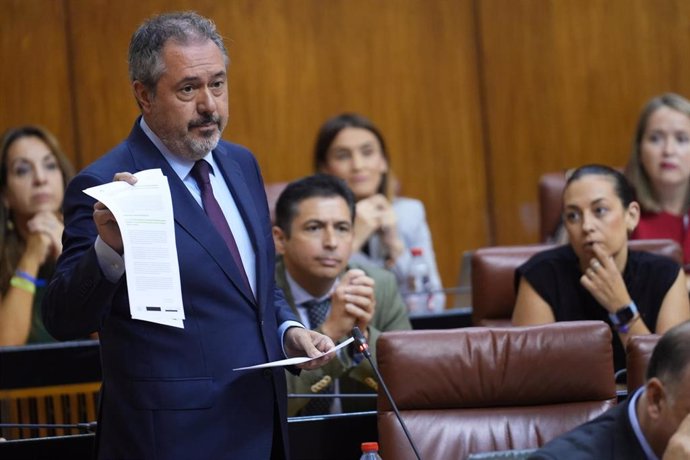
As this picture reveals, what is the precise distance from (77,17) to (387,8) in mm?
1581

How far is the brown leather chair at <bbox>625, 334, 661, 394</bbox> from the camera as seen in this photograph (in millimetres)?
2881

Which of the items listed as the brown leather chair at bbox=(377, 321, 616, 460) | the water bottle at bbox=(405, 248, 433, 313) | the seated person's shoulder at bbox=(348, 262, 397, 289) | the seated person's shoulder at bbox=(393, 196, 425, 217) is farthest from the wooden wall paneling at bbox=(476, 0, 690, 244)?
the brown leather chair at bbox=(377, 321, 616, 460)

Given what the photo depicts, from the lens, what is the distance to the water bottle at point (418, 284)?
15.7 ft

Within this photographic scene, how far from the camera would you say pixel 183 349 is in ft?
7.25

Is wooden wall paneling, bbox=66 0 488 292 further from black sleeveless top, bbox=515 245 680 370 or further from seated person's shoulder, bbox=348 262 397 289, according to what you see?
black sleeveless top, bbox=515 245 680 370

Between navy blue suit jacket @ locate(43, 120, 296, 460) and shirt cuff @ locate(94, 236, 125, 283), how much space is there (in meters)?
0.03

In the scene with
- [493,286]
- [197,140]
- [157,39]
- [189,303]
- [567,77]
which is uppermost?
[567,77]

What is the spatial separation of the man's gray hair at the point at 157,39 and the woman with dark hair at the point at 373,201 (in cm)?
265

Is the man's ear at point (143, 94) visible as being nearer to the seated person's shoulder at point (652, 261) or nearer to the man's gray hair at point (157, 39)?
the man's gray hair at point (157, 39)

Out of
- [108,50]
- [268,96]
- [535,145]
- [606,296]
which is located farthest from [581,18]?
[606,296]

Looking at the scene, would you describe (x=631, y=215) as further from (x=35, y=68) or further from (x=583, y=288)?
(x=35, y=68)

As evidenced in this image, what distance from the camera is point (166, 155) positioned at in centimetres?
234

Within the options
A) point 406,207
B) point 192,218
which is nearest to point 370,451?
point 192,218

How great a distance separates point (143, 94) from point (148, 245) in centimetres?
39
